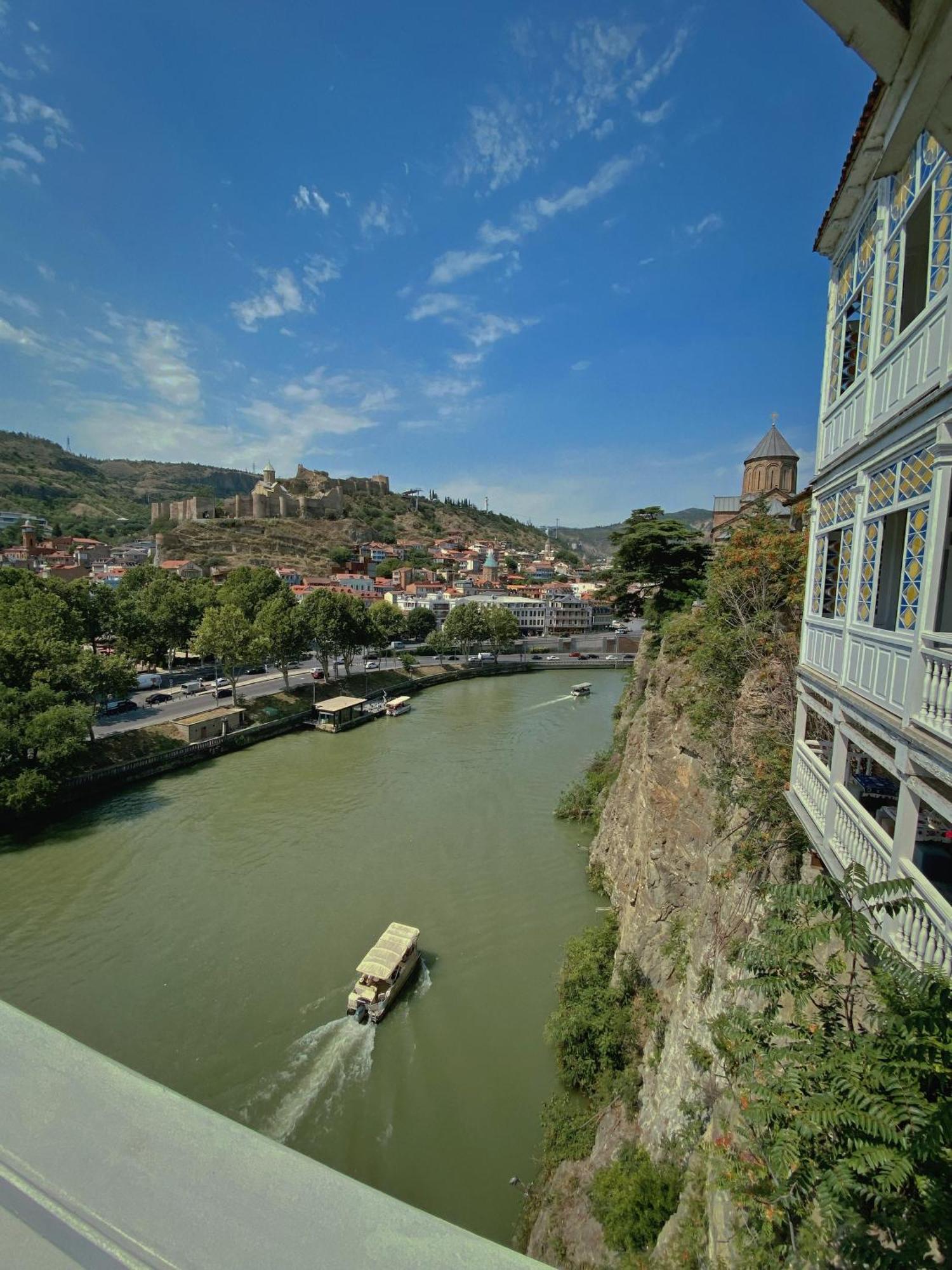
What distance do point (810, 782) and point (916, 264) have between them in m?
4.13

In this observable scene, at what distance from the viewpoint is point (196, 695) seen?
1184 inches

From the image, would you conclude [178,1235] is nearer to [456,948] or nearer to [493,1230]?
[493,1230]

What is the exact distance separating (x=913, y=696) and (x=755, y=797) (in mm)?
3223

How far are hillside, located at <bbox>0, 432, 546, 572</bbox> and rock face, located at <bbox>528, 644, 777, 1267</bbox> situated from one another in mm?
74967

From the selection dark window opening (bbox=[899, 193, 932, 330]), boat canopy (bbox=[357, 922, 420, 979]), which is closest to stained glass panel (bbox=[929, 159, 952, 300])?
dark window opening (bbox=[899, 193, 932, 330])

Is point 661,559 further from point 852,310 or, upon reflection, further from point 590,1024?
point 852,310

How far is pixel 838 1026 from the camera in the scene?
3148 millimetres

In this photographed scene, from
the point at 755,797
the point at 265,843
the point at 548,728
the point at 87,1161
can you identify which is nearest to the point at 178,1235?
the point at 87,1161

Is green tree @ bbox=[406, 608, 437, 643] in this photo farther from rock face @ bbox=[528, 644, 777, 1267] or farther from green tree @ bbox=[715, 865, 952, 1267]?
green tree @ bbox=[715, 865, 952, 1267]

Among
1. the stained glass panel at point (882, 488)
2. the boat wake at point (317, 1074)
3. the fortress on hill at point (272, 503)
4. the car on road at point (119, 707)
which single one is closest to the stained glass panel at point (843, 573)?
the stained glass panel at point (882, 488)

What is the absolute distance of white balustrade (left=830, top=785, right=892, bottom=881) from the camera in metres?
3.62

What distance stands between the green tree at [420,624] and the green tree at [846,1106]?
52.3 m

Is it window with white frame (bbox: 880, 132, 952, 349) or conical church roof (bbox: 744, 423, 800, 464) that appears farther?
conical church roof (bbox: 744, 423, 800, 464)

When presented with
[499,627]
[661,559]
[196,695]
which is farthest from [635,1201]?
[499,627]
